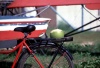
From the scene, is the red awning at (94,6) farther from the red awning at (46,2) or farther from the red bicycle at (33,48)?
the red bicycle at (33,48)

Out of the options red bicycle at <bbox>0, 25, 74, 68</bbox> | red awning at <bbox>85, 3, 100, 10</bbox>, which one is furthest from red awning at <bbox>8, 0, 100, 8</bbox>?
red bicycle at <bbox>0, 25, 74, 68</bbox>

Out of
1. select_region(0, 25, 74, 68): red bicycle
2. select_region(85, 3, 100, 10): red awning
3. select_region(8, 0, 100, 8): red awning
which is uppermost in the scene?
select_region(8, 0, 100, 8): red awning

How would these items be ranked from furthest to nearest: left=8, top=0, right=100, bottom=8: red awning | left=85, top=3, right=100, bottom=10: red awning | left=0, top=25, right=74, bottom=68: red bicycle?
1. left=8, top=0, right=100, bottom=8: red awning
2. left=85, top=3, right=100, bottom=10: red awning
3. left=0, top=25, right=74, bottom=68: red bicycle

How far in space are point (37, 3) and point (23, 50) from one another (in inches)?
78.5

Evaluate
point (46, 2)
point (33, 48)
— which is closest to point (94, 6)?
point (46, 2)

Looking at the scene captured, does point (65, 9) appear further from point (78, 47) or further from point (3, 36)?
point (3, 36)

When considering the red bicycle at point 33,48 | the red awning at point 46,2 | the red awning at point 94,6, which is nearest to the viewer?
the red bicycle at point 33,48

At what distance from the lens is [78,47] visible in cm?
933

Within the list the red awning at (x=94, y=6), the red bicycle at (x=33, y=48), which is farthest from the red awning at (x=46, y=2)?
the red bicycle at (x=33, y=48)

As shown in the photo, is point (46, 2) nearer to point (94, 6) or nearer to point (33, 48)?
point (94, 6)

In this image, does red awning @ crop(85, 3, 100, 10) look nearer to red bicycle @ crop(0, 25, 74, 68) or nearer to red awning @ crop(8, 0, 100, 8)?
red awning @ crop(8, 0, 100, 8)

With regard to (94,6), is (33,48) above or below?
below

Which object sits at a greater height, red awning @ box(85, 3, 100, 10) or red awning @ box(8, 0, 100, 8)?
red awning @ box(8, 0, 100, 8)

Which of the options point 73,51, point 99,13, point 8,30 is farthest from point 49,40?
point 99,13
